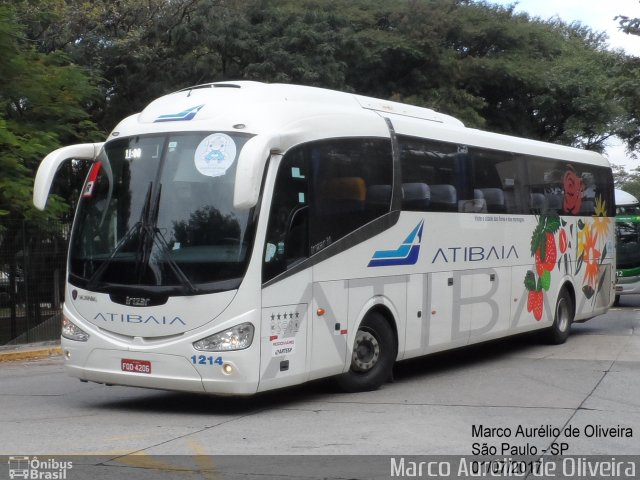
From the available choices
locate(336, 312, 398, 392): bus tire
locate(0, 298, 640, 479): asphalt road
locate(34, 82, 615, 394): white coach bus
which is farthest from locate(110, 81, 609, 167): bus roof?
locate(0, 298, 640, 479): asphalt road

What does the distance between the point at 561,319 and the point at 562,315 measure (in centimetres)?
8

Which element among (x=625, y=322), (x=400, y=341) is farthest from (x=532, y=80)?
(x=400, y=341)

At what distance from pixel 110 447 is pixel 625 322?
17634 mm

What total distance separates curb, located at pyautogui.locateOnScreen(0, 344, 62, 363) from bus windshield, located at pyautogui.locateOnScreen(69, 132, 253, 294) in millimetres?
6824

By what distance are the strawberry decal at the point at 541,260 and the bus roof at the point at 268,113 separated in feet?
14.7

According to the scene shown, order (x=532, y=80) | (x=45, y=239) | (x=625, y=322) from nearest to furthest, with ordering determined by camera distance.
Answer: (x=45, y=239)
(x=625, y=322)
(x=532, y=80)

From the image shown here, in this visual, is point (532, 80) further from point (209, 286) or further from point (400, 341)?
point (209, 286)

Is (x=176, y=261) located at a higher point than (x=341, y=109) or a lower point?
lower

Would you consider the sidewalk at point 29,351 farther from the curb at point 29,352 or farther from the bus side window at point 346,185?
the bus side window at point 346,185

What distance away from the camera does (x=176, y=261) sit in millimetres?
9773

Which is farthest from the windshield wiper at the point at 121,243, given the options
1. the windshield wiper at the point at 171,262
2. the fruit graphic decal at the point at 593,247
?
the fruit graphic decal at the point at 593,247

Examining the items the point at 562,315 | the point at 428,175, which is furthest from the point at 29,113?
the point at 562,315

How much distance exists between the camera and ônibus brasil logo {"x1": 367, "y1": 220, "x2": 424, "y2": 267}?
11.7 meters

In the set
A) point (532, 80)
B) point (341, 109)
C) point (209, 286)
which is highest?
point (532, 80)
